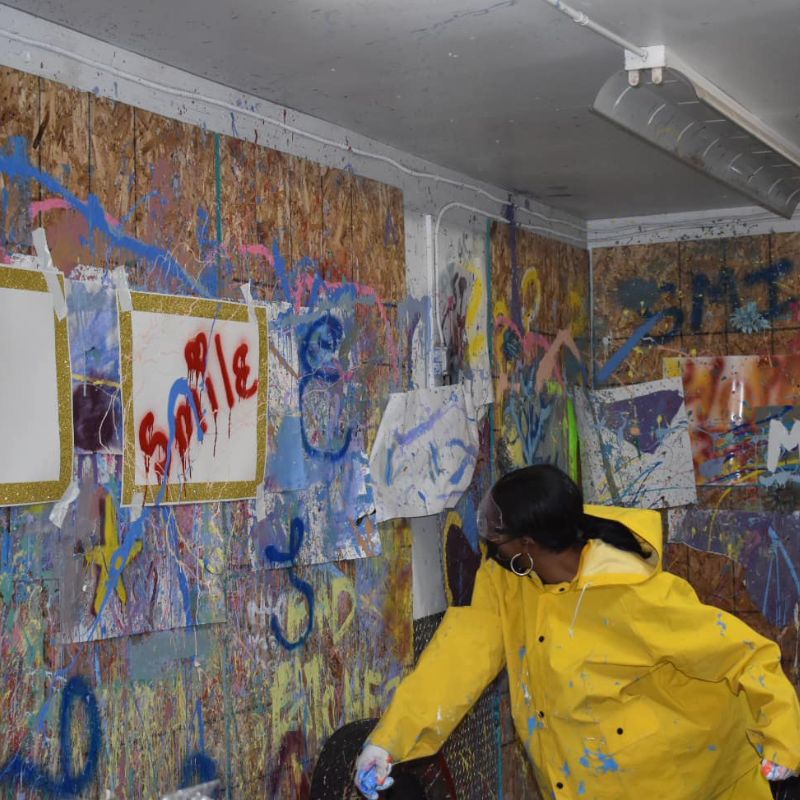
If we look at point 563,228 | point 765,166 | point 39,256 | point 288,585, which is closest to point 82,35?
point 39,256

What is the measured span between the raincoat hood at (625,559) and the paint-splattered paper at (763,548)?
3.13m

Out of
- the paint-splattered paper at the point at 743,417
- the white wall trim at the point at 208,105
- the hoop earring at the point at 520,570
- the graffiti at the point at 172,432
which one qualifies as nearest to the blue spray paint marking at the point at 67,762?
the graffiti at the point at 172,432

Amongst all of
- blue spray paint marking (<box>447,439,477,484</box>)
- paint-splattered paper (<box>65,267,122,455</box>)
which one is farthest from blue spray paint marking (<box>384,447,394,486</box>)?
paint-splattered paper (<box>65,267,122,455</box>)

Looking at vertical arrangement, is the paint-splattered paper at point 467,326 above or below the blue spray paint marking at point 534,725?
above

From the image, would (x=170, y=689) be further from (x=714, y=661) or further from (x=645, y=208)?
(x=645, y=208)

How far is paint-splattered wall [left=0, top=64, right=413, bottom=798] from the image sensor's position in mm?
3305

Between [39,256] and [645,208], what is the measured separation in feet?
14.0

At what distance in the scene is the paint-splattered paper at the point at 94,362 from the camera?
11.1ft

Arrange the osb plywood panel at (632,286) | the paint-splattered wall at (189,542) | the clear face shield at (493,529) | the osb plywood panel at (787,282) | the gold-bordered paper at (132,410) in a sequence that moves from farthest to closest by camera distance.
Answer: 1. the osb plywood panel at (632,286)
2. the osb plywood panel at (787,282)
3. the clear face shield at (493,529)
4. the gold-bordered paper at (132,410)
5. the paint-splattered wall at (189,542)

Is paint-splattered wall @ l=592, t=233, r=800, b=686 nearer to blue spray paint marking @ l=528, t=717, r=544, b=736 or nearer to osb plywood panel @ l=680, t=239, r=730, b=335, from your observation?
osb plywood panel @ l=680, t=239, r=730, b=335

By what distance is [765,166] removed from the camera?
16.8 feet

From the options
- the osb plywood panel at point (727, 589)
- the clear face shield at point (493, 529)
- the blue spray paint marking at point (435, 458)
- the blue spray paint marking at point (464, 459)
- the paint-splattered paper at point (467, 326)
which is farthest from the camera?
the osb plywood panel at point (727, 589)

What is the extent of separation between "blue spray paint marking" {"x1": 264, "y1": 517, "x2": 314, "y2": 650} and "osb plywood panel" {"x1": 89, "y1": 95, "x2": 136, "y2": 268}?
1.21m

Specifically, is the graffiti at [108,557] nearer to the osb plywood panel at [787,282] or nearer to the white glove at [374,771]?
the white glove at [374,771]
